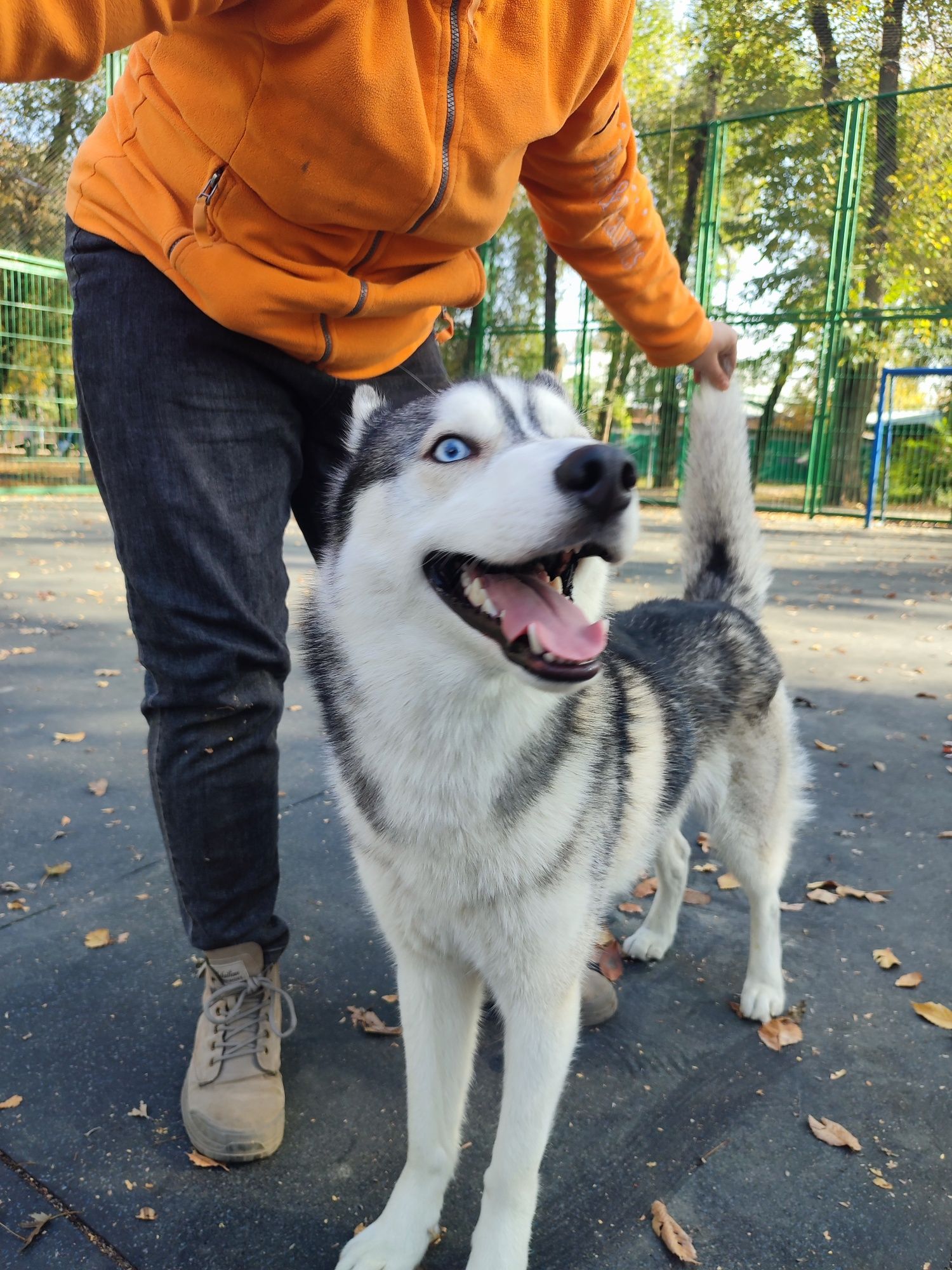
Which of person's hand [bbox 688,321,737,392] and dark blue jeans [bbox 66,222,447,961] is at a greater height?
person's hand [bbox 688,321,737,392]

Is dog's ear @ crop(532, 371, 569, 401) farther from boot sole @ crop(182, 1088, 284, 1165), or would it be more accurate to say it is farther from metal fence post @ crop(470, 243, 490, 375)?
metal fence post @ crop(470, 243, 490, 375)

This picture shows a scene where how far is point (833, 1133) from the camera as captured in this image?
5.88 ft

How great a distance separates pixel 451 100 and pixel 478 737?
1.08m

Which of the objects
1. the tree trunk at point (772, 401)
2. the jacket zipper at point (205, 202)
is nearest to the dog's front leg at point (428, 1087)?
the jacket zipper at point (205, 202)

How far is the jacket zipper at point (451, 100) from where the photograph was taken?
148 cm

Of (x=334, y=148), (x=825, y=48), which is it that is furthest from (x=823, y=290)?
(x=334, y=148)

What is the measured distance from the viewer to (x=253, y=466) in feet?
5.89

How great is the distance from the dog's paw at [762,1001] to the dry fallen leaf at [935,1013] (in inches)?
12.5

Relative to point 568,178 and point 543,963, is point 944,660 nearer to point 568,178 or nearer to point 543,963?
point 568,178

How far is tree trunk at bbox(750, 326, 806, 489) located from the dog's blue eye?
12.9 meters

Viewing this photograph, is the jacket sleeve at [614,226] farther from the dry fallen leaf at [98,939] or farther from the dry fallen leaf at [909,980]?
the dry fallen leaf at [98,939]

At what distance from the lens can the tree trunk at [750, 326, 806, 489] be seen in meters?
13.7

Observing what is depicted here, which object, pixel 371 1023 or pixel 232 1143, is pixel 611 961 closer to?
pixel 371 1023

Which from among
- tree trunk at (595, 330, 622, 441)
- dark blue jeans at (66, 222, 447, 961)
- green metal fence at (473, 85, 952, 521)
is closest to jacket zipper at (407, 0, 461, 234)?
dark blue jeans at (66, 222, 447, 961)
